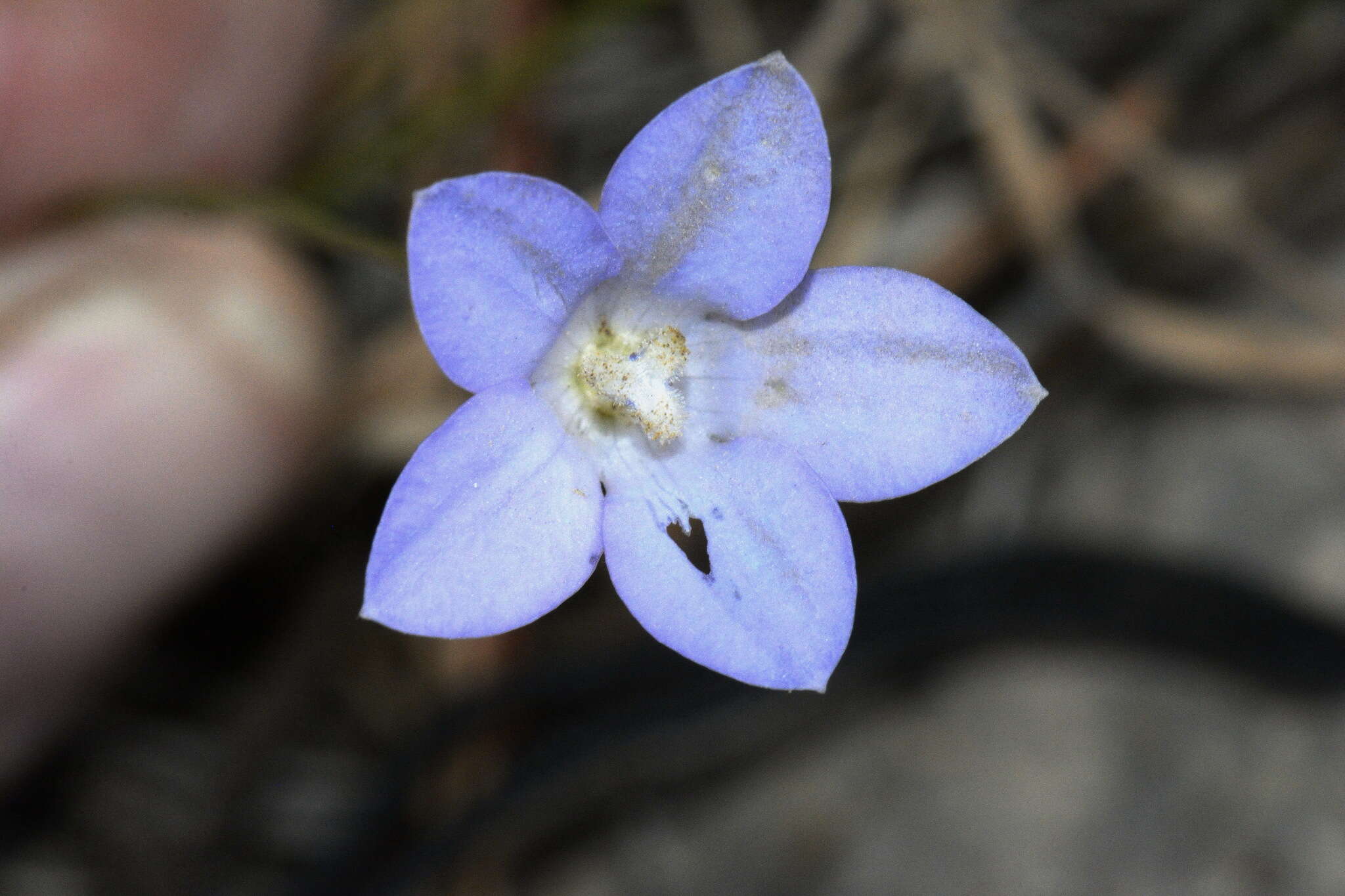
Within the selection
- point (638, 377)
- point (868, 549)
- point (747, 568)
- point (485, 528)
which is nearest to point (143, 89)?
point (638, 377)

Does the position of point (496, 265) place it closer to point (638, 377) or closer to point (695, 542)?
point (638, 377)

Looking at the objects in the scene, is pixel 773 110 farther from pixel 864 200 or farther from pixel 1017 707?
pixel 1017 707

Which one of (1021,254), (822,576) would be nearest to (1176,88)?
(1021,254)

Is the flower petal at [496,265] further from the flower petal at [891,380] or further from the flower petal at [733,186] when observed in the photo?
the flower petal at [891,380]

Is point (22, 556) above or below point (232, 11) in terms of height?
below

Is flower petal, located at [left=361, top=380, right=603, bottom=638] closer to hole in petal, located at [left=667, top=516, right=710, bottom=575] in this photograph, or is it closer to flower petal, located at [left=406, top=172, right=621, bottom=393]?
flower petal, located at [left=406, top=172, right=621, bottom=393]

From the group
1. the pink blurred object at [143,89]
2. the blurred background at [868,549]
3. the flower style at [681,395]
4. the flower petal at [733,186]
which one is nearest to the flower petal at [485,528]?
the flower style at [681,395]

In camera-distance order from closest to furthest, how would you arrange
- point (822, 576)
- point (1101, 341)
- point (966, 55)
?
point (822, 576), point (966, 55), point (1101, 341)
